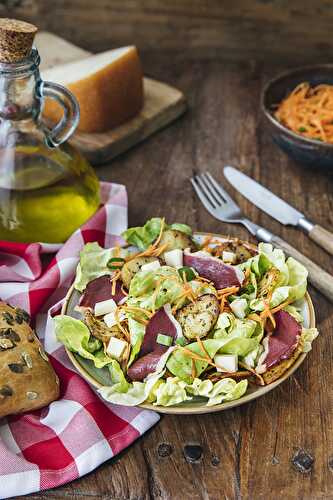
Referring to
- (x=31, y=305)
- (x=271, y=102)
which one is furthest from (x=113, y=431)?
(x=271, y=102)

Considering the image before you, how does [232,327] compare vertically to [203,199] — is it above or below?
above

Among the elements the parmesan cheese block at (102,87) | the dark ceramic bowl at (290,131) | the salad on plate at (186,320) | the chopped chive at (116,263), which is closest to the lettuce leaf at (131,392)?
the salad on plate at (186,320)

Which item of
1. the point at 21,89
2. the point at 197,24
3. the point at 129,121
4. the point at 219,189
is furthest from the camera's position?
the point at 197,24

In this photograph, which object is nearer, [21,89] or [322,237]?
[21,89]

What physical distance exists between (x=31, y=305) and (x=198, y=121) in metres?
1.03

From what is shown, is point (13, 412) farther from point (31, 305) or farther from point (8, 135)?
point (8, 135)

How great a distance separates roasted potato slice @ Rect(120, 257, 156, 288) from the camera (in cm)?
143

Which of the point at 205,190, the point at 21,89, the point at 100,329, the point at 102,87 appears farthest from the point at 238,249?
the point at 102,87

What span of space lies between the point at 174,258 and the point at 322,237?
18.3 inches

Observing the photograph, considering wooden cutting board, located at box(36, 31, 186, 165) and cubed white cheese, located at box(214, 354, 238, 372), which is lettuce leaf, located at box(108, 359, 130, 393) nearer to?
cubed white cheese, located at box(214, 354, 238, 372)

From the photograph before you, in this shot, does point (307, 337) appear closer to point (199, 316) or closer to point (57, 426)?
point (199, 316)

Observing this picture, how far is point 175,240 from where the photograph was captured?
59.7 inches

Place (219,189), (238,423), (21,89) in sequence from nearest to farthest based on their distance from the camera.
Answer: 1. (238,423)
2. (21,89)
3. (219,189)

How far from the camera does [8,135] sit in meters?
1.63
